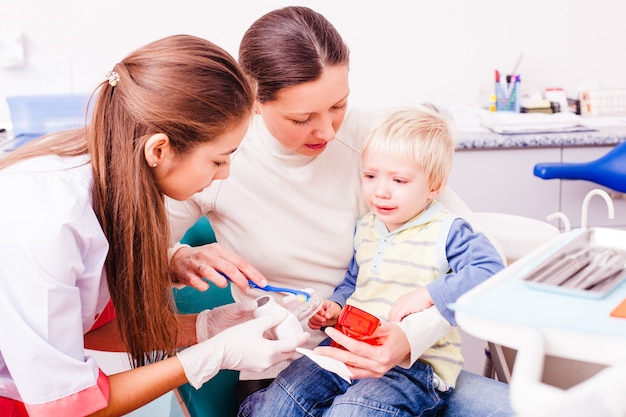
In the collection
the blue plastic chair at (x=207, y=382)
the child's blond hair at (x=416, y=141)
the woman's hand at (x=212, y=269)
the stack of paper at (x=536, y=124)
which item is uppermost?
the child's blond hair at (x=416, y=141)

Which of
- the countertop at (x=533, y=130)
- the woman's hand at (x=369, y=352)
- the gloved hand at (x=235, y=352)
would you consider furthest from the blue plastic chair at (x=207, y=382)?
the countertop at (x=533, y=130)

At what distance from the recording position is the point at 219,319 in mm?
1386

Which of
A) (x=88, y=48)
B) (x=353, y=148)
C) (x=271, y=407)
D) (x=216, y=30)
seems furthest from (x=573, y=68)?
(x=271, y=407)

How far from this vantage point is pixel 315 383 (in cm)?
131

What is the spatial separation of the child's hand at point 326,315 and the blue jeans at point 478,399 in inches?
10.7

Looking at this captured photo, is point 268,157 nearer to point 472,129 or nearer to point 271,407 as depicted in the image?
point 271,407

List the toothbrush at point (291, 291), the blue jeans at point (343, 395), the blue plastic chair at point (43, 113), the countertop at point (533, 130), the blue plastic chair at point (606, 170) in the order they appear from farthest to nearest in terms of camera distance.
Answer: the blue plastic chair at point (43, 113) → the countertop at point (533, 130) → the blue plastic chair at point (606, 170) → the toothbrush at point (291, 291) → the blue jeans at point (343, 395)

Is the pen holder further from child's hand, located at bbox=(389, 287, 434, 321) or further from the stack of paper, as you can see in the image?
child's hand, located at bbox=(389, 287, 434, 321)

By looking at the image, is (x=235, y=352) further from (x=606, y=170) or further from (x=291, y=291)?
(x=606, y=170)

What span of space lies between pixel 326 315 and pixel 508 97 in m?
1.76

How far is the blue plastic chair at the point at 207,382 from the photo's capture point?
1.35m

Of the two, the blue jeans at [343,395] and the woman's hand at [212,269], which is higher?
the woman's hand at [212,269]

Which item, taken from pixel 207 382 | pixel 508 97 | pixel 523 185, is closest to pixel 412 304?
pixel 207 382

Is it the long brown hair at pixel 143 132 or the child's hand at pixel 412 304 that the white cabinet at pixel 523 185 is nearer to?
the child's hand at pixel 412 304
